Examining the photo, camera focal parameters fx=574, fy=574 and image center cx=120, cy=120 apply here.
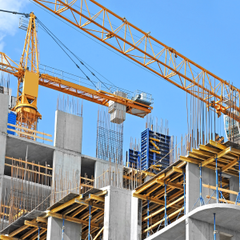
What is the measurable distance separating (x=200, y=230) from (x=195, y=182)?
2.15m

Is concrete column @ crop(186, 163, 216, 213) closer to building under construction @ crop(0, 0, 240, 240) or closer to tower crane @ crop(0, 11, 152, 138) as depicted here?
building under construction @ crop(0, 0, 240, 240)

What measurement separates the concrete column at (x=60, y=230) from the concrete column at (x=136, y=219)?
3.74 meters

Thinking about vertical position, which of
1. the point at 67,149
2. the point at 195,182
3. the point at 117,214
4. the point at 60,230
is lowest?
the point at 60,230

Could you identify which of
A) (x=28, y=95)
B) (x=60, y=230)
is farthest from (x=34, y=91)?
(x=60, y=230)

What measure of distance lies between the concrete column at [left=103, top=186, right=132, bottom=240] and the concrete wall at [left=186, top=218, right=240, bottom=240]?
495 centimetres

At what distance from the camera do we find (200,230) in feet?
82.1

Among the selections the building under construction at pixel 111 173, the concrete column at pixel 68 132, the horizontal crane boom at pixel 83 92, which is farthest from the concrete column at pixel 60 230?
the horizontal crane boom at pixel 83 92

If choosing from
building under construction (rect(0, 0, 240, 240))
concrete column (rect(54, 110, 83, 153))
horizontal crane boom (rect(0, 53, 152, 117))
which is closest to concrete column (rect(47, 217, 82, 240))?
building under construction (rect(0, 0, 240, 240))

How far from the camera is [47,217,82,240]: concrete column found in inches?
1200

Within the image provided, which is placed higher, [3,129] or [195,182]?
[3,129]

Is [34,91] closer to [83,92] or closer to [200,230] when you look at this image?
[83,92]

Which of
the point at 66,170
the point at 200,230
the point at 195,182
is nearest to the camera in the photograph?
the point at 200,230

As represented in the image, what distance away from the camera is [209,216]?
974 inches

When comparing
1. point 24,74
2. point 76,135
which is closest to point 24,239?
point 76,135
